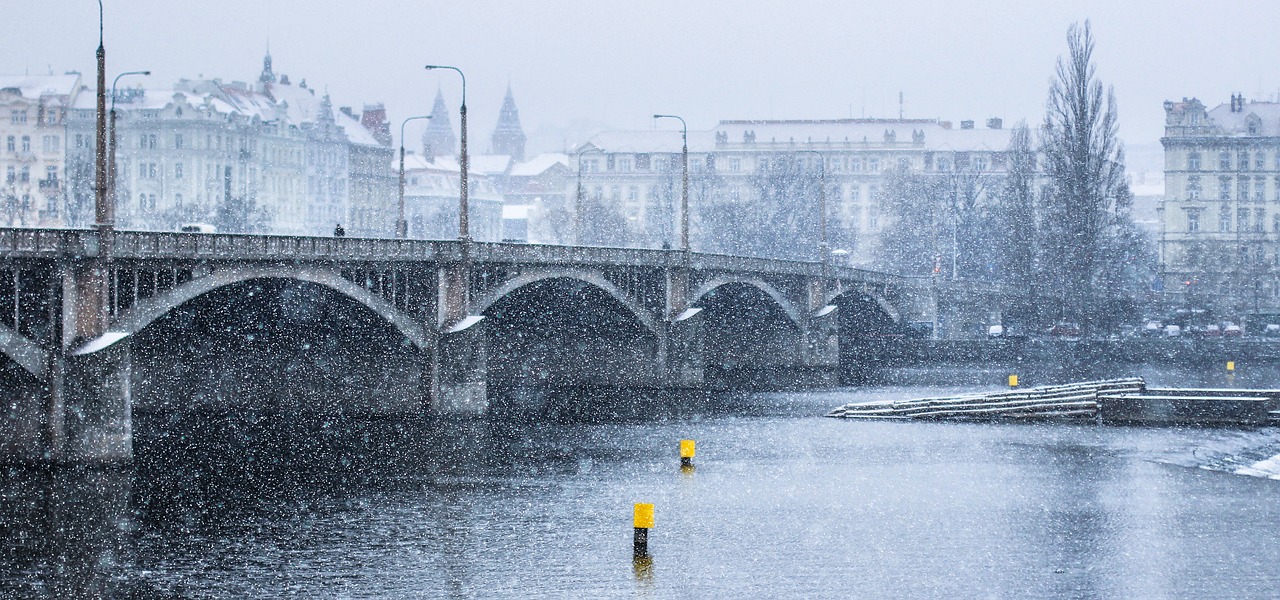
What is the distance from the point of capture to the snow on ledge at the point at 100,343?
41031 mm

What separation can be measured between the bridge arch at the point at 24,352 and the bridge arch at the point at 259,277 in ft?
7.23

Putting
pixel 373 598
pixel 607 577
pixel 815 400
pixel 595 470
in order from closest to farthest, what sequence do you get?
pixel 373 598
pixel 607 577
pixel 595 470
pixel 815 400

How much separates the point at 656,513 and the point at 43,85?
11228 centimetres

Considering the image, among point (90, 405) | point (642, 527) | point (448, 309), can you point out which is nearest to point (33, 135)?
point (448, 309)

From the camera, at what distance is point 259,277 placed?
48.2 metres

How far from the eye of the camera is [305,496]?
131 ft

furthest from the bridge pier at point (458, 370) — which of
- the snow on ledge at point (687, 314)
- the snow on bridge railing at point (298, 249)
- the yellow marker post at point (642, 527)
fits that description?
the yellow marker post at point (642, 527)

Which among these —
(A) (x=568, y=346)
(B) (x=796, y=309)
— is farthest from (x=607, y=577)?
(B) (x=796, y=309)

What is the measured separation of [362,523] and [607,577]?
27.3ft

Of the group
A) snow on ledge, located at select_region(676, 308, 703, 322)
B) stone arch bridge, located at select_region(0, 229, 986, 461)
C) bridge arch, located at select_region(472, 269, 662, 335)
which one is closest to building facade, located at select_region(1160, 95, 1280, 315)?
stone arch bridge, located at select_region(0, 229, 986, 461)

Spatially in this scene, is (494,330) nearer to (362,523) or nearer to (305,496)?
(305,496)

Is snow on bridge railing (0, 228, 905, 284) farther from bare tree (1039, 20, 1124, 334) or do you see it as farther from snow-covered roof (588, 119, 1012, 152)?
snow-covered roof (588, 119, 1012, 152)

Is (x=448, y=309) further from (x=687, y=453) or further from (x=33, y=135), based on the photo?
(x=33, y=135)

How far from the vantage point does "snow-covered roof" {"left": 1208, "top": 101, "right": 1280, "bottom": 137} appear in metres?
147
